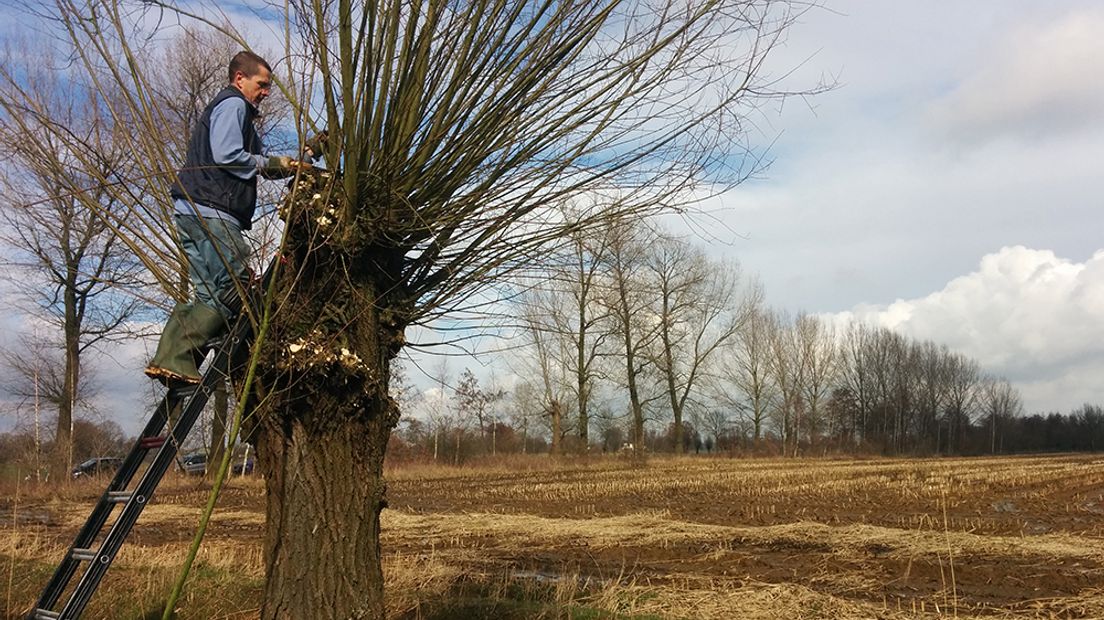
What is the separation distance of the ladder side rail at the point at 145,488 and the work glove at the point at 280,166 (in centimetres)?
70

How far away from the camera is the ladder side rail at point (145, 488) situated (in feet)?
12.1

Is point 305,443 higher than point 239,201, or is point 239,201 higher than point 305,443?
point 239,201

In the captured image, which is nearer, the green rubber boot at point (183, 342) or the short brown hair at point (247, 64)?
the green rubber boot at point (183, 342)

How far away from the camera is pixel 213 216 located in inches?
150

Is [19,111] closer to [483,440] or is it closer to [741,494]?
[741,494]

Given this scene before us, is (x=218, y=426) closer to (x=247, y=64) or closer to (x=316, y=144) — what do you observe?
(x=316, y=144)

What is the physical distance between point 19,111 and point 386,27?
1.74 meters

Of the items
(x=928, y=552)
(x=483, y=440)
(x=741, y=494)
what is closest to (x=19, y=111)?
(x=928, y=552)

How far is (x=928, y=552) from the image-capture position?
9.34 m

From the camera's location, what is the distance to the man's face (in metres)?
3.96

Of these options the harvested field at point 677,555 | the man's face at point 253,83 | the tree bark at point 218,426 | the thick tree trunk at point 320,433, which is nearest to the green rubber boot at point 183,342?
the tree bark at point 218,426

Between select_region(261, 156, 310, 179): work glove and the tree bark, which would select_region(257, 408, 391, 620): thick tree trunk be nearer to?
the tree bark

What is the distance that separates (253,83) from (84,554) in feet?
7.74

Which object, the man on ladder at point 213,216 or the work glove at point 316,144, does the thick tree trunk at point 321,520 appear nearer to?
the man on ladder at point 213,216
